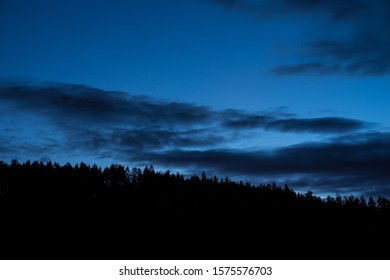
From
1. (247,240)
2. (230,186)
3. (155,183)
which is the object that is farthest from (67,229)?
(230,186)

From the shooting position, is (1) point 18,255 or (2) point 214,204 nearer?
(1) point 18,255

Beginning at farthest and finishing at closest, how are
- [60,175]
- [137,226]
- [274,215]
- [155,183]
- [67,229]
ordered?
1. [155,183]
2. [60,175]
3. [274,215]
4. [137,226]
5. [67,229]

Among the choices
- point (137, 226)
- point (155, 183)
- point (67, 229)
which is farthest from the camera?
point (155, 183)

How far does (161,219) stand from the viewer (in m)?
112

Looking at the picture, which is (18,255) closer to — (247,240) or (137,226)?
(137,226)

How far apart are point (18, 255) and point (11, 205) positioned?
5756 centimetres

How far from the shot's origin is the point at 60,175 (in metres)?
153

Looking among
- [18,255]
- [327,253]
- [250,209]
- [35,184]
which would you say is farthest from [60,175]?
[327,253]

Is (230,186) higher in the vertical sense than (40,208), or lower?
higher

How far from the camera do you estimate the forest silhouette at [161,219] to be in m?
79.6

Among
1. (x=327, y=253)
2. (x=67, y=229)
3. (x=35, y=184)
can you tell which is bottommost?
(x=327, y=253)

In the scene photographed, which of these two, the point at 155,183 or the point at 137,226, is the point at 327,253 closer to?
the point at 137,226

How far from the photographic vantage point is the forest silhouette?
3132 inches

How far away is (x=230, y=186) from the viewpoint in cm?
19188
